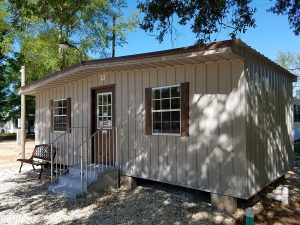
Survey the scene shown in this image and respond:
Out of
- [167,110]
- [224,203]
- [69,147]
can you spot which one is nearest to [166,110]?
[167,110]

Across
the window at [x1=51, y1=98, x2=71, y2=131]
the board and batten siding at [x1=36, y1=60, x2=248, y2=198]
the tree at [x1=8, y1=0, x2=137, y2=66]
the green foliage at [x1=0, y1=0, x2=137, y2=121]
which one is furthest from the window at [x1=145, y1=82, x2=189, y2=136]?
the tree at [x1=8, y1=0, x2=137, y2=66]

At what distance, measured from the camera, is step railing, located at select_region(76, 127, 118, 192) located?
743 cm

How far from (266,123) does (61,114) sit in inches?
251

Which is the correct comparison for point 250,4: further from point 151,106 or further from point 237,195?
point 237,195

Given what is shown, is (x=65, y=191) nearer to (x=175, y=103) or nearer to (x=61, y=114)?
(x=175, y=103)

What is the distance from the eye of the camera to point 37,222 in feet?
18.2

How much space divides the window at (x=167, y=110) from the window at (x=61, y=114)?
140 inches

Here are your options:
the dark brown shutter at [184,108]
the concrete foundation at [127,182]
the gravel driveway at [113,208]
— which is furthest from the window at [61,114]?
the dark brown shutter at [184,108]

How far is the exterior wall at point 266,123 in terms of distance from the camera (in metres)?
5.72

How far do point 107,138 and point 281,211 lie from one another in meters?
4.45

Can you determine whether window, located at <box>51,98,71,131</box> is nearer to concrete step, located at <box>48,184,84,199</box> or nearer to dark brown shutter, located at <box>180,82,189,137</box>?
concrete step, located at <box>48,184,84,199</box>

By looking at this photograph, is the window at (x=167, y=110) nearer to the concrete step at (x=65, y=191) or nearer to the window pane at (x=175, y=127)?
the window pane at (x=175, y=127)

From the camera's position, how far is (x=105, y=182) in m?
7.32

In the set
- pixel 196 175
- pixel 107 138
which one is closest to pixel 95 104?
pixel 107 138
